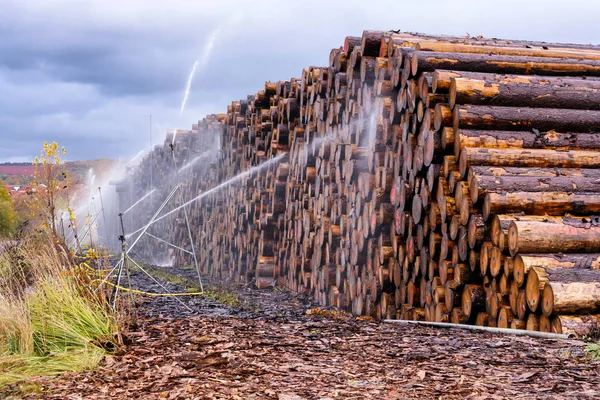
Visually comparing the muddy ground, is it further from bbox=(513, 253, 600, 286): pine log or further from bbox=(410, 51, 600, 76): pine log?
bbox=(410, 51, 600, 76): pine log

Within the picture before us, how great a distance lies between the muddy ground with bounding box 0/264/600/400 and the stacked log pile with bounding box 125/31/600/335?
69 cm

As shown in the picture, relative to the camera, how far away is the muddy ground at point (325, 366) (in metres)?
4.21

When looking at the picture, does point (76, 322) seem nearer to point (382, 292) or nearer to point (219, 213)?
point (382, 292)

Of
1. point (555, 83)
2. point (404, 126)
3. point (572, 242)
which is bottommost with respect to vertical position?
point (572, 242)

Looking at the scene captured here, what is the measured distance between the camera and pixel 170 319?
653 centimetres

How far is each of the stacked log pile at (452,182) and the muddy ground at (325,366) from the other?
0.69m

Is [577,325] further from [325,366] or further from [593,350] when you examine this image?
[325,366]

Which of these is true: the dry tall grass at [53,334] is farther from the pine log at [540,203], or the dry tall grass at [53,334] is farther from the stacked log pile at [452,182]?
the pine log at [540,203]

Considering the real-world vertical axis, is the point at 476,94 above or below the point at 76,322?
above

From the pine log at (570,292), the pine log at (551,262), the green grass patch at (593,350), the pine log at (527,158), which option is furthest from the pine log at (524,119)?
the green grass patch at (593,350)

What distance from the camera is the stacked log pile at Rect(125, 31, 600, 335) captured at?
235 inches

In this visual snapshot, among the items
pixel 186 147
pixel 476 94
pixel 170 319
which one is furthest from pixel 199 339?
pixel 186 147

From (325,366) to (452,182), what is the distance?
274cm

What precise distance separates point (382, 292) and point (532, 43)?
4.14 meters
